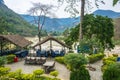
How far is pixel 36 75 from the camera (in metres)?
22.6

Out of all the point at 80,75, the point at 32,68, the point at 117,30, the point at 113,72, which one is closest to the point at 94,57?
the point at 32,68

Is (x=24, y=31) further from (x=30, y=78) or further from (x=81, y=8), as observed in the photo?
(x=30, y=78)

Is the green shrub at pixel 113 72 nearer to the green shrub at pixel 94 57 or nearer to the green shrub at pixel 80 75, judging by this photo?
the green shrub at pixel 80 75

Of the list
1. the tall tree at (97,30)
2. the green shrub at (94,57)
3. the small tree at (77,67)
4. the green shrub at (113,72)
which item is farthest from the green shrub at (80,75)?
the tall tree at (97,30)

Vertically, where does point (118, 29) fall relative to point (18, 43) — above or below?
above

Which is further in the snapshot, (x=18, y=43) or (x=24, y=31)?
(x=24, y=31)

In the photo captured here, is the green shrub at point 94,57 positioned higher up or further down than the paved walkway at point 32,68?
higher up

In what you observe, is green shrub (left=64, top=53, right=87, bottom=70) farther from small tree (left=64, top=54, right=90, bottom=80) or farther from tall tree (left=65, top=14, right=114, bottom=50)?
tall tree (left=65, top=14, right=114, bottom=50)

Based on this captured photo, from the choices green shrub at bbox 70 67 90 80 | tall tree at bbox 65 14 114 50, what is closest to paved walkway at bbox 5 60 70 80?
green shrub at bbox 70 67 90 80

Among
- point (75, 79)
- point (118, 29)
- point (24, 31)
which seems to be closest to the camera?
point (75, 79)

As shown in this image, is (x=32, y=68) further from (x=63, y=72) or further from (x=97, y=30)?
(x=97, y=30)

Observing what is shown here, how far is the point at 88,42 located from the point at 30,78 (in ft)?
44.0

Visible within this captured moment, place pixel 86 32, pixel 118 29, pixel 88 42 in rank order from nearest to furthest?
pixel 88 42 → pixel 86 32 → pixel 118 29

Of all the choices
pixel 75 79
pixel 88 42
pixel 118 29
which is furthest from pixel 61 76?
pixel 118 29
